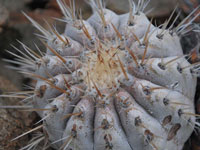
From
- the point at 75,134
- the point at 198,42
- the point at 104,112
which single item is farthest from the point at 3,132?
the point at 198,42

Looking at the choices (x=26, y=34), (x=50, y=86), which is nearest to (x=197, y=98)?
(x=50, y=86)

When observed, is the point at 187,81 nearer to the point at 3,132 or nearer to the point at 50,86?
the point at 50,86

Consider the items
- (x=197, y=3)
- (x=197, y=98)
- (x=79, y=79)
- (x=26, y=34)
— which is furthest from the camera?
(x=26, y=34)

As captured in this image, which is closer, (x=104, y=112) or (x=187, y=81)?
(x=104, y=112)

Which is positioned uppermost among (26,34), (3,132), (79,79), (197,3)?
(197,3)

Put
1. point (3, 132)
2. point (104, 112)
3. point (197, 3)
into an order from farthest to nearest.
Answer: point (197, 3), point (3, 132), point (104, 112)

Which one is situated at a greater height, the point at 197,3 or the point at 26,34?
the point at 197,3
